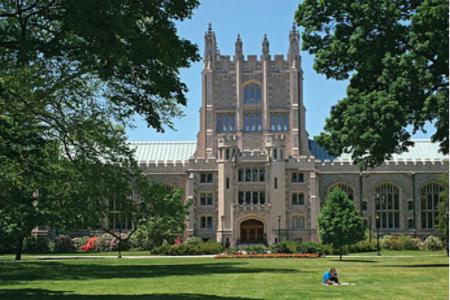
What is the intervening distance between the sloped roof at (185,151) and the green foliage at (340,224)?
29671 millimetres

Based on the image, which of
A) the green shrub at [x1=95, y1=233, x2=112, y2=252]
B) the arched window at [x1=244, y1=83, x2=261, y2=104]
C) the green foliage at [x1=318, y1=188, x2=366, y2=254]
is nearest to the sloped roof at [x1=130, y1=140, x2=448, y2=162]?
the arched window at [x1=244, y1=83, x2=261, y2=104]

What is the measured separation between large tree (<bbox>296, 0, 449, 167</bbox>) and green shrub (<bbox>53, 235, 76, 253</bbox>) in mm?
39223

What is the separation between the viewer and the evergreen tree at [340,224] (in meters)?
42.4

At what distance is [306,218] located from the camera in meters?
66.1

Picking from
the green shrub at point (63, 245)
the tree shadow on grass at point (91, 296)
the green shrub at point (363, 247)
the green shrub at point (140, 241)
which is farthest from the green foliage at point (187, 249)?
the tree shadow on grass at point (91, 296)

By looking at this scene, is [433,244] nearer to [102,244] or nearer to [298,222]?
[298,222]

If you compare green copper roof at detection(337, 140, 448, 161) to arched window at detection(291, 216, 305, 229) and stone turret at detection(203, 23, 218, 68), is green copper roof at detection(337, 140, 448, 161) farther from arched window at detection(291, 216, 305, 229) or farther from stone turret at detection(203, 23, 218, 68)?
stone turret at detection(203, 23, 218, 68)

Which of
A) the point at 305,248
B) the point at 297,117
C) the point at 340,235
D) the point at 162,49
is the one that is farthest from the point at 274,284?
the point at 297,117

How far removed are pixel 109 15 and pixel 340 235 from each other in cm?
3082

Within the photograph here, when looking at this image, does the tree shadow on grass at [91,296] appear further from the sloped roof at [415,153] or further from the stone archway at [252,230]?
the sloped roof at [415,153]

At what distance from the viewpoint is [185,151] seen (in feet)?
258

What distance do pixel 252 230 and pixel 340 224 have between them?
24920mm

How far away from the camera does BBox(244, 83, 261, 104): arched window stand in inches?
2808

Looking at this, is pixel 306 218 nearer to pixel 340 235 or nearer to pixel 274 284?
pixel 340 235
